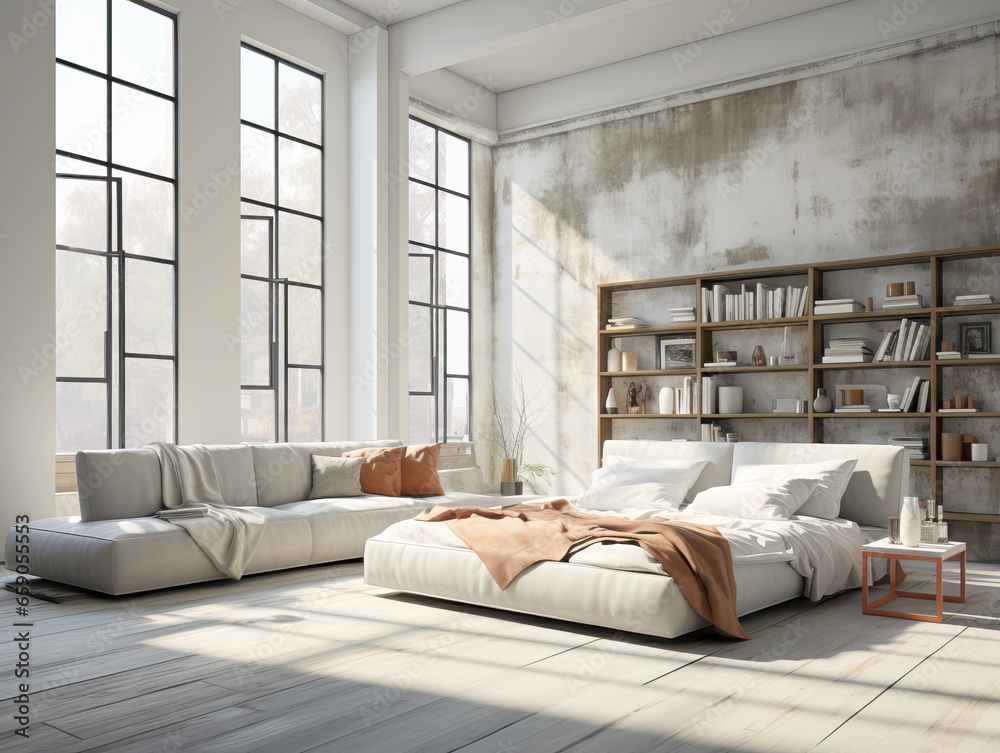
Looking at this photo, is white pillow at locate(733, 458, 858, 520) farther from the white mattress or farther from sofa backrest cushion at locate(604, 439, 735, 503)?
sofa backrest cushion at locate(604, 439, 735, 503)

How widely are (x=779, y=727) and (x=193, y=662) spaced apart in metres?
2.22

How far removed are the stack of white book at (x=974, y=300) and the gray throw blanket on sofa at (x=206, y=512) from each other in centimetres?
510

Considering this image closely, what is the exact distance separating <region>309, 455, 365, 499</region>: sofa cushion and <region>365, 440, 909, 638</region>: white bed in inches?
63.6

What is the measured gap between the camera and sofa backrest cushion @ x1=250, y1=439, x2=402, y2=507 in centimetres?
617

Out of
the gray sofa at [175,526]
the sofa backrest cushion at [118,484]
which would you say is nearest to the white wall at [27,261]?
the gray sofa at [175,526]

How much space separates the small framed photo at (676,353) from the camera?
7863mm

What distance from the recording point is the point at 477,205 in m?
9.38

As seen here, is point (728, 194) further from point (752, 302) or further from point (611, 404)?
point (611, 404)

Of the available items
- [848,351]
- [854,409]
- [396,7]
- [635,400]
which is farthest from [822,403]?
[396,7]

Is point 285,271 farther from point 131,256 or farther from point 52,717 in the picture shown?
point 52,717

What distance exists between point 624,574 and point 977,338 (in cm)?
410

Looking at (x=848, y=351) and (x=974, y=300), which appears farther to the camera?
(x=848, y=351)

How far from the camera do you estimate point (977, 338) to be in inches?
255

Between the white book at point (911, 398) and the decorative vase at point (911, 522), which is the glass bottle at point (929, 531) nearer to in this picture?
the decorative vase at point (911, 522)
